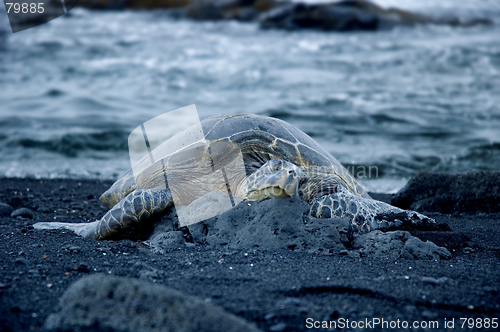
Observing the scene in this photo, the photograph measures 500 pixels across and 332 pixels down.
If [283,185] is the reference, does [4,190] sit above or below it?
below

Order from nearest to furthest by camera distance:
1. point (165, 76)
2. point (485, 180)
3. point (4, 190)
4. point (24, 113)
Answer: point (485, 180) → point (4, 190) → point (24, 113) → point (165, 76)

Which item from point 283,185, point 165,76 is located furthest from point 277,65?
point 283,185

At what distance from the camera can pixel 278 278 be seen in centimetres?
278

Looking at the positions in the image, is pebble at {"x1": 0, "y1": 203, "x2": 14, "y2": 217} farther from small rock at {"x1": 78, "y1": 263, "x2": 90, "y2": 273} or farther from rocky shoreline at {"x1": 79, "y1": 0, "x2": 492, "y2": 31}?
rocky shoreline at {"x1": 79, "y1": 0, "x2": 492, "y2": 31}

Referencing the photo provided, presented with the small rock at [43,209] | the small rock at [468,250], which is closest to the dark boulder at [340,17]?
the small rock at [43,209]

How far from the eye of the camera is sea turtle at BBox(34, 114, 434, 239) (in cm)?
372

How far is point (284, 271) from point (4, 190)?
4.62 metres

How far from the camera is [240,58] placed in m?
18.6

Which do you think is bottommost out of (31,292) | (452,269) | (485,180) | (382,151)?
(382,151)

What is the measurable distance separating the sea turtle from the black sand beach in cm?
30

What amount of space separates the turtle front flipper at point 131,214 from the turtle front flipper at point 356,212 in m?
1.31

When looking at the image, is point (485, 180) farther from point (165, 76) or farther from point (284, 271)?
point (165, 76)
